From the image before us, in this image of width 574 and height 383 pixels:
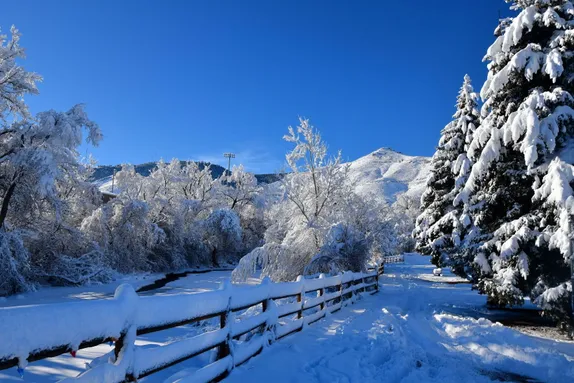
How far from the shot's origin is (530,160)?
9.49 meters

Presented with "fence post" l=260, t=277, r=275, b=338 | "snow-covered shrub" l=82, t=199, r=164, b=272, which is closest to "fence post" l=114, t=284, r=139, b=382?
"fence post" l=260, t=277, r=275, b=338

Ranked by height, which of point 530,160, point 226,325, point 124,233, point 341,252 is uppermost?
point 530,160

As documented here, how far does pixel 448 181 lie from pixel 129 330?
22.6 m

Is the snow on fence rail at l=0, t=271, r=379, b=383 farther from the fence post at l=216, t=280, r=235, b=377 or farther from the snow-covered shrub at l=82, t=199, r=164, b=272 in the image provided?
the snow-covered shrub at l=82, t=199, r=164, b=272

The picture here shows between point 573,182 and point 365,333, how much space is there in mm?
5996

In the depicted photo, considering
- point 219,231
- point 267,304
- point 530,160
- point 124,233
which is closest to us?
point 267,304

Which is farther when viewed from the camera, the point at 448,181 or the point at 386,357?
the point at 448,181

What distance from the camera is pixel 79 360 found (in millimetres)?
6039

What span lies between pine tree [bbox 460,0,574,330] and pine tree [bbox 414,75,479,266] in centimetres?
628

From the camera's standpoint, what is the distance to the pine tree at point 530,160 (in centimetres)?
937

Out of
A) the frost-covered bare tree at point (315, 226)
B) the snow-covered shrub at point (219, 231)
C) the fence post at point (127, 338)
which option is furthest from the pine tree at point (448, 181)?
the snow-covered shrub at point (219, 231)

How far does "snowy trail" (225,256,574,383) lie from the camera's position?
5.61 metres

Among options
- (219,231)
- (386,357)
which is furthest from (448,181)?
(219,231)

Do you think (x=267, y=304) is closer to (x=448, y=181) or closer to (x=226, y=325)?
(x=226, y=325)
